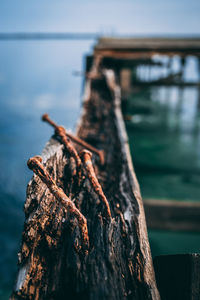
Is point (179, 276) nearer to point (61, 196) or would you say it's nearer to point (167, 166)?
point (61, 196)

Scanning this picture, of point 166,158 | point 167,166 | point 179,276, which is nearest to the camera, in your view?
point 179,276

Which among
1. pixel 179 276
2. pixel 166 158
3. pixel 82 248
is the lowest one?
pixel 179 276

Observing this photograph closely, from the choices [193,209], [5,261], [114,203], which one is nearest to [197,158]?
[193,209]

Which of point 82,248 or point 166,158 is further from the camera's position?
point 166,158

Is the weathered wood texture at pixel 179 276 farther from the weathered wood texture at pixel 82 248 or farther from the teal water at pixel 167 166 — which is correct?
the teal water at pixel 167 166

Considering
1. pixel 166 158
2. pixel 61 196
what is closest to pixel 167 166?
pixel 166 158

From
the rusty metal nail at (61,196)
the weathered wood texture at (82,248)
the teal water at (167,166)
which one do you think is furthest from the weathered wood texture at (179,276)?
the teal water at (167,166)

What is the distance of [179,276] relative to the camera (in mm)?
954

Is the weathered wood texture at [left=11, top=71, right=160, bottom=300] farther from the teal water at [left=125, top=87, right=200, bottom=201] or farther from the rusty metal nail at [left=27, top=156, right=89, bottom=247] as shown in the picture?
the teal water at [left=125, top=87, right=200, bottom=201]

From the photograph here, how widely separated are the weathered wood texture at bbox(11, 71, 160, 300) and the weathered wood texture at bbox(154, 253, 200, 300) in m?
0.10

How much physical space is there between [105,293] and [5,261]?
4.69m

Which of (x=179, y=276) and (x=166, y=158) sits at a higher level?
(x=166, y=158)

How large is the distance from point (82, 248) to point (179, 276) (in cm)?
44

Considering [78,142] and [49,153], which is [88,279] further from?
[78,142]
